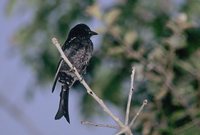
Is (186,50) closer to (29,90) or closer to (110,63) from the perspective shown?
(110,63)

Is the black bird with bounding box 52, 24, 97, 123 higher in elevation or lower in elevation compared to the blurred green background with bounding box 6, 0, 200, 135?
higher

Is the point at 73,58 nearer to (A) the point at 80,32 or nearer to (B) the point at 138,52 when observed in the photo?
(A) the point at 80,32

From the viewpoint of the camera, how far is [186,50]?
18.6 feet

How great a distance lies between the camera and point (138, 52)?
5176mm

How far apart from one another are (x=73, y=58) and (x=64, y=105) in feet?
0.80

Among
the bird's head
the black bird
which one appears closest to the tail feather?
the black bird

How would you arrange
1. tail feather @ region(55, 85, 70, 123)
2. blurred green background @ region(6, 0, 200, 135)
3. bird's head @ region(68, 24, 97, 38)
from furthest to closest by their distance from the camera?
1. blurred green background @ region(6, 0, 200, 135)
2. bird's head @ region(68, 24, 97, 38)
3. tail feather @ region(55, 85, 70, 123)

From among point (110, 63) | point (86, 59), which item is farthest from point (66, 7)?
point (86, 59)

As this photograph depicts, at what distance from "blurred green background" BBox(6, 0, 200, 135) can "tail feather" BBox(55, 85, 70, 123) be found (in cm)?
145

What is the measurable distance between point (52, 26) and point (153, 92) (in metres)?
1.48

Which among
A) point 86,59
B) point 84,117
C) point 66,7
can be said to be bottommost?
point 84,117

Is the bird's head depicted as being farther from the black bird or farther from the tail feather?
the tail feather

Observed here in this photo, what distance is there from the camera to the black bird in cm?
298

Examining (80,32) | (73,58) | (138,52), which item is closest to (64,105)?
(73,58)
